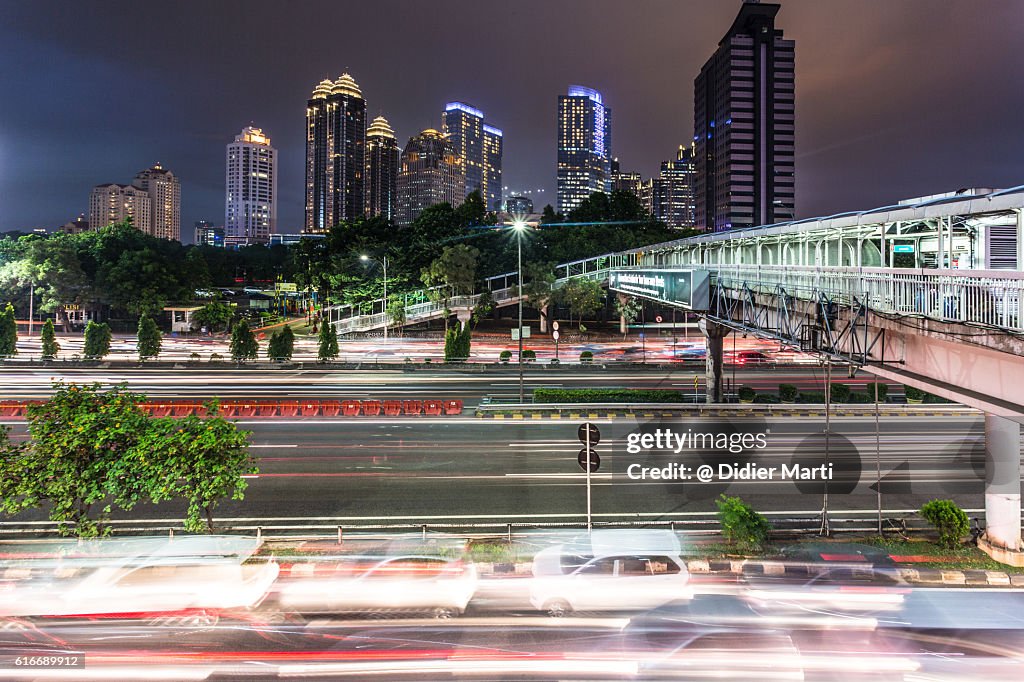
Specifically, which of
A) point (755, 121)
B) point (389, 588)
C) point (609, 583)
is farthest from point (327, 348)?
point (755, 121)

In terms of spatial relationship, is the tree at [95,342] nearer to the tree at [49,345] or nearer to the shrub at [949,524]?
the tree at [49,345]

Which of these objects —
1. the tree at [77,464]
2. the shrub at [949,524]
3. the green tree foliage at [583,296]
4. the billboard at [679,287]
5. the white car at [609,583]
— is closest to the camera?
the white car at [609,583]

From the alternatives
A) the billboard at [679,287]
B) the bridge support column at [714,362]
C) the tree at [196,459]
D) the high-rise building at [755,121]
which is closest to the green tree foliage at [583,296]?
the billboard at [679,287]

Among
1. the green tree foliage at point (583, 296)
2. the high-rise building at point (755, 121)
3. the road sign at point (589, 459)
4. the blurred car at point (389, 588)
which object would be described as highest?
the high-rise building at point (755, 121)

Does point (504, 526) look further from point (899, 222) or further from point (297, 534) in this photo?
point (899, 222)

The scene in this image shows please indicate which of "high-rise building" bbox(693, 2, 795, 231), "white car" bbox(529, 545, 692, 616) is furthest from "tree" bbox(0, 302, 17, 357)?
"high-rise building" bbox(693, 2, 795, 231)

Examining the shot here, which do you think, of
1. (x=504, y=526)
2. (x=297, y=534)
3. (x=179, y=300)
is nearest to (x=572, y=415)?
(x=504, y=526)

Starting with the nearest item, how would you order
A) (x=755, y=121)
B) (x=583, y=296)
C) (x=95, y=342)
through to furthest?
(x=95, y=342)
(x=583, y=296)
(x=755, y=121)

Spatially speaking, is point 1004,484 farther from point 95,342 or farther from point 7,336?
point 7,336
